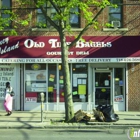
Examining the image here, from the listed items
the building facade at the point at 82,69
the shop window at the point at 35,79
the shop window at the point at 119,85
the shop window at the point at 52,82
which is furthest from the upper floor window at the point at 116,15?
the shop window at the point at 35,79

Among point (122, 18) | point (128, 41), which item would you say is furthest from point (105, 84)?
point (122, 18)

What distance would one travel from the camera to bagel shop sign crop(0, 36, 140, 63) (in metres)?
15.8

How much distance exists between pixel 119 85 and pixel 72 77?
106 inches

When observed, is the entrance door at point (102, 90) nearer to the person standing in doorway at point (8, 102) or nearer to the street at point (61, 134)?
the person standing in doorway at point (8, 102)

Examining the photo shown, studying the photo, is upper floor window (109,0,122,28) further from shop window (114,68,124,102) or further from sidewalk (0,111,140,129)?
sidewalk (0,111,140,129)

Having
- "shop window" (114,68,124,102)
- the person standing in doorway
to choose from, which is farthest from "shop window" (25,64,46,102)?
"shop window" (114,68,124,102)

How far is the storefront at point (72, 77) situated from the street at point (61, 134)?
5.03 m

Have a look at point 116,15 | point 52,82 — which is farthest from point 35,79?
point 116,15

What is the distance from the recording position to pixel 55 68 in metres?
16.5

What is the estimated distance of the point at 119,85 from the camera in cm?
1662

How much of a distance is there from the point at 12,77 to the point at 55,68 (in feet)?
8.06

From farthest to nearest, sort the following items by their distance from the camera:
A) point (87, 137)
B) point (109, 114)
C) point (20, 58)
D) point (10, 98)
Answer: point (20, 58), point (10, 98), point (109, 114), point (87, 137)

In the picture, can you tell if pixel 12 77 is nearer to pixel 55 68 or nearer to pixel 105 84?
pixel 55 68

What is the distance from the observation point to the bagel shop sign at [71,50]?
624 inches
